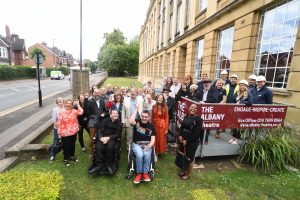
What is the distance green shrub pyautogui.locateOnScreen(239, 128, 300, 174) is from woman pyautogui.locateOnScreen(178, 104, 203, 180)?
5.42ft

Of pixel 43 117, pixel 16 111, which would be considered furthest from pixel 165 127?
pixel 16 111

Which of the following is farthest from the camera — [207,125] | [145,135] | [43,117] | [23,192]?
[43,117]

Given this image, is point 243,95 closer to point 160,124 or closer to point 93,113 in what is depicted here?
point 160,124

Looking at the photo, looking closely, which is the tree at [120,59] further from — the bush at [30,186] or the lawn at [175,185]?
the bush at [30,186]

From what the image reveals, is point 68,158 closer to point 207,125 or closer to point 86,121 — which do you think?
point 86,121

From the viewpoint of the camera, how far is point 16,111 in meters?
10.0

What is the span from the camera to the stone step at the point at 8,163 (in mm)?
4245

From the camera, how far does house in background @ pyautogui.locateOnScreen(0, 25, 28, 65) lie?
4181cm

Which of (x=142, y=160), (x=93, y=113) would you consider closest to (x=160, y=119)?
(x=142, y=160)

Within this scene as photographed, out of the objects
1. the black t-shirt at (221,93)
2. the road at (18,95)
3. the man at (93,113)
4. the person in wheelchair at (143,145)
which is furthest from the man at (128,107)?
the road at (18,95)

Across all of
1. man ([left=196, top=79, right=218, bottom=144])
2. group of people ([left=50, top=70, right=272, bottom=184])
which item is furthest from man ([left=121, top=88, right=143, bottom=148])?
man ([left=196, top=79, right=218, bottom=144])

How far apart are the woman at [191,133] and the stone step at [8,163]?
13.1ft

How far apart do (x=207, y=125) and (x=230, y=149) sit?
107 cm

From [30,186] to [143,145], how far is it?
2349 mm
